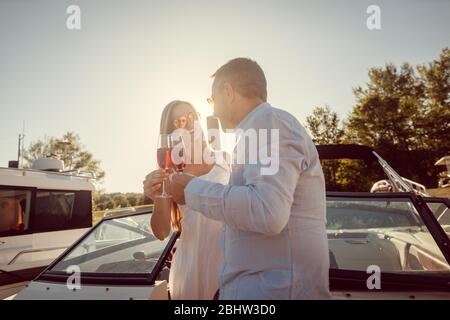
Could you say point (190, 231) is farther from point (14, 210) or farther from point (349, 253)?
point (14, 210)

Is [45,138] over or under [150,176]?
over

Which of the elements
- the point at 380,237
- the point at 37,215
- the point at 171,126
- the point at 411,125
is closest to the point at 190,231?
the point at 171,126

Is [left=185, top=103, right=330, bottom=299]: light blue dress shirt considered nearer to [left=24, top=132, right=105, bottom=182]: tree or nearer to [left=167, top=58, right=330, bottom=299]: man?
[left=167, top=58, right=330, bottom=299]: man

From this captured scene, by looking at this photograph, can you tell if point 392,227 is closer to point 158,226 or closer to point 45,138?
point 158,226

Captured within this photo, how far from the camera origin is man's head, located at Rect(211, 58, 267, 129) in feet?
4.71

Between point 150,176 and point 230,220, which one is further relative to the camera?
point 150,176

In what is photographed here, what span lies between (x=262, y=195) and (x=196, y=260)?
1163 mm

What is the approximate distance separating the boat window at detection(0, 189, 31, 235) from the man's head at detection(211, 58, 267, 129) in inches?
229

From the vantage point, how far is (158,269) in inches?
86.6

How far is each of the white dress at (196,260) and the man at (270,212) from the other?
777 millimetres

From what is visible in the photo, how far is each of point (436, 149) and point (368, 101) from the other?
643 centimetres

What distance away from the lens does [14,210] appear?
19.9ft

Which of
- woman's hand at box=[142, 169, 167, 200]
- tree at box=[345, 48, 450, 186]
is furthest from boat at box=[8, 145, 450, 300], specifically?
tree at box=[345, 48, 450, 186]

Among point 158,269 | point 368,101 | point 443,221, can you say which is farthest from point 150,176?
point 368,101
